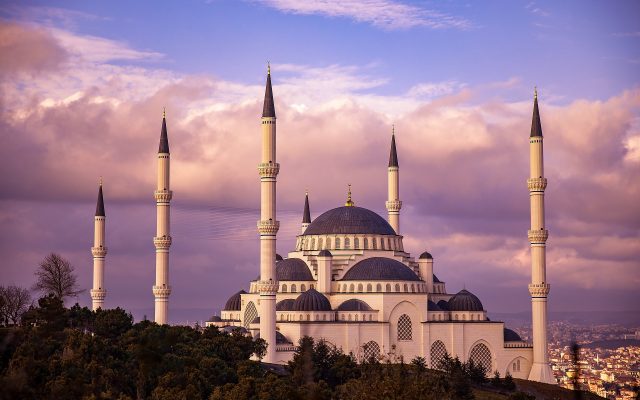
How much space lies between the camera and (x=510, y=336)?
210 feet

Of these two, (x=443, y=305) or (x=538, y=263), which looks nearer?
(x=538, y=263)

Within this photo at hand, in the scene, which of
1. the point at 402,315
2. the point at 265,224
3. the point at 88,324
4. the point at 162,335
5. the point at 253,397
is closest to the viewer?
the point at 253,397

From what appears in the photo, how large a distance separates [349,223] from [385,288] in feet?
21.3

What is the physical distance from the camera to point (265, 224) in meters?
58.6

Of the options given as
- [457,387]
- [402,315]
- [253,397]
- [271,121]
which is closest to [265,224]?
[271,121]

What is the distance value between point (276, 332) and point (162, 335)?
1373 centimetres

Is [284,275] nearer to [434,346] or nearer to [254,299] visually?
[254,299]

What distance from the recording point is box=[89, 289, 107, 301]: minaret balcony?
6669 centimetres

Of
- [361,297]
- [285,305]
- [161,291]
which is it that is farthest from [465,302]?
[161,291]

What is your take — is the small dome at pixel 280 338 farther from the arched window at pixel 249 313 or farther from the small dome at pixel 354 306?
the arched window at pixel 249 313

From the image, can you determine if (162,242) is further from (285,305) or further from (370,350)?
(370,350)

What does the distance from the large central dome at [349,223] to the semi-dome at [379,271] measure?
3.00 metres

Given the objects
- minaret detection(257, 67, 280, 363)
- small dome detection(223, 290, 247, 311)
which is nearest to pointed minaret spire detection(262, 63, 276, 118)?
minaret detection(257, 67, 280, 363)

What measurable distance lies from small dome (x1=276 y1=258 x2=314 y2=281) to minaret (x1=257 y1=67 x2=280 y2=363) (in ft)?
19.0
